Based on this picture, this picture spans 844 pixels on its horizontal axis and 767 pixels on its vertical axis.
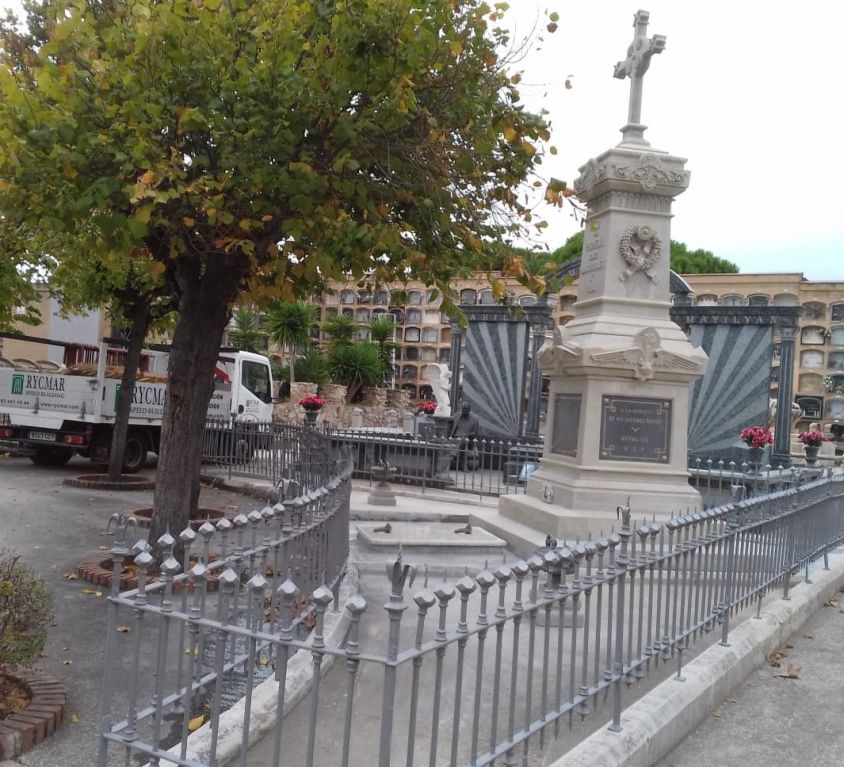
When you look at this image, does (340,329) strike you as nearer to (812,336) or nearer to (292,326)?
(292,326)

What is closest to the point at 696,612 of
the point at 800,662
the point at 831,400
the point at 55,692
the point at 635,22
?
the point at 800,662

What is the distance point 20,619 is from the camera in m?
3.97

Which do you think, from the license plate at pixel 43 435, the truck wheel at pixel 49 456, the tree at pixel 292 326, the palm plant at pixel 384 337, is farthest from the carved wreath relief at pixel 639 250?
the palm plant at pixel 384 337

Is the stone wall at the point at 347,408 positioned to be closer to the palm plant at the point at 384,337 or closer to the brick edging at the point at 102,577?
the palm plant at the point at 384,337

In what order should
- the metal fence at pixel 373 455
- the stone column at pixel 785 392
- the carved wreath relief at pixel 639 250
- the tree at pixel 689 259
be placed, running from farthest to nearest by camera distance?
the tree at pixel 689 259 < the stone column at pixel 785 392 < the metal fence at pixel 373 455 < the carved wreath relief at pixel 639 250

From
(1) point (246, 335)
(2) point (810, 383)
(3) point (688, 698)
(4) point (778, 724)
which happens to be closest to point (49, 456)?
(3) point (688, 698)

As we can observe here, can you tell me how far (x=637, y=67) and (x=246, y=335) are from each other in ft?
137

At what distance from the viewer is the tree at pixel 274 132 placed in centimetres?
523

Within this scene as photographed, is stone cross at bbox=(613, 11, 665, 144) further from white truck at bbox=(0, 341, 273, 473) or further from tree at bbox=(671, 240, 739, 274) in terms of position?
tree at bbox=(671, 240, 739, 274)

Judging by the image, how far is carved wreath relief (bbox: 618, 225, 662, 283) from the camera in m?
8.73

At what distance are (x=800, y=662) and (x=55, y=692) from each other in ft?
16.1

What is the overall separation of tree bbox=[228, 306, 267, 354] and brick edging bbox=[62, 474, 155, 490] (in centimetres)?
3471

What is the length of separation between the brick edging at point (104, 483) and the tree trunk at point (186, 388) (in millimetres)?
6137

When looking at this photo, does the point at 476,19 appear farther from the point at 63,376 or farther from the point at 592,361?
the point at 63,376
